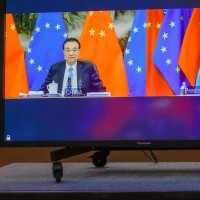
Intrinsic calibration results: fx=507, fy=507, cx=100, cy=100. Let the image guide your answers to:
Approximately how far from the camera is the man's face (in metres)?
1.52

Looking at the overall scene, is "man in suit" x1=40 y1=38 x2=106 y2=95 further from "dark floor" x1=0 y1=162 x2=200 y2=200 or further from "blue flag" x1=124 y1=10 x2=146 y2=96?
"dark floor" x1=0 y1=162 x2=200 y2=200

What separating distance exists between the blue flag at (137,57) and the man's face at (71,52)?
0.15 metres

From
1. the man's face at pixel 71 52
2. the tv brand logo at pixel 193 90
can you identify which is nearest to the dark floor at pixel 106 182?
the tv brand logo at pixel 193 90

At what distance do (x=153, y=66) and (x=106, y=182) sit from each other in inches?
15.1

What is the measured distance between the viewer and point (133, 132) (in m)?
1.50

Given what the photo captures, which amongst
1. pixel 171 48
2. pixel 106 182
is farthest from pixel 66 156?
pixel 171 48

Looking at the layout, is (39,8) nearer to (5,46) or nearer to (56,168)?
(5,46)

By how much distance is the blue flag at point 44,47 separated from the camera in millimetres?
1527

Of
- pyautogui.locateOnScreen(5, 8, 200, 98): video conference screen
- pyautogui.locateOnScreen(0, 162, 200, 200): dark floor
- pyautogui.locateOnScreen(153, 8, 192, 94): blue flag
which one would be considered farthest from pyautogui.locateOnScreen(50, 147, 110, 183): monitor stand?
pyautogui.locateOnScreen(153, 8, 192, 94): blue flag

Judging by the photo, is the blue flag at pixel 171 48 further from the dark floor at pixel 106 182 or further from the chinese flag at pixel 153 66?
the dark floor at pixel 106 182

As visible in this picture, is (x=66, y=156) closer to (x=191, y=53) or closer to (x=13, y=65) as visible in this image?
(x=13, y=65)

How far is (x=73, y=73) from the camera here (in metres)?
1.52
